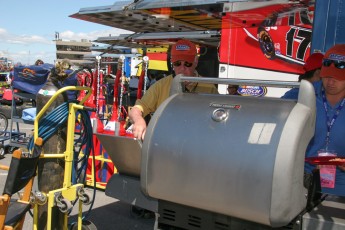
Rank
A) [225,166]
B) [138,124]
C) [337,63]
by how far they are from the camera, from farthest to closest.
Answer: [138,124]
[337,63]
[225,166]

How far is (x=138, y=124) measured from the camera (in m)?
2.12

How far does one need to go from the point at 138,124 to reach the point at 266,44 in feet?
11.7

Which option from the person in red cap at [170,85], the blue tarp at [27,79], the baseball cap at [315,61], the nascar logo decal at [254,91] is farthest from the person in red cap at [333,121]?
the blue tarp at [27,79]

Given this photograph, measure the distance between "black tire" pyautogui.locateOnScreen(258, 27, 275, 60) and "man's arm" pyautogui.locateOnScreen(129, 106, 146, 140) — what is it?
9.82 ft

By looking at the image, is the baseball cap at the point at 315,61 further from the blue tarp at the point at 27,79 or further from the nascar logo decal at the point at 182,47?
the blue tarp at the point at 27,79

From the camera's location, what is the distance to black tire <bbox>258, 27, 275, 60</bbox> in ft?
16.5

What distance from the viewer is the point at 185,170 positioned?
Result: 1.58 metres

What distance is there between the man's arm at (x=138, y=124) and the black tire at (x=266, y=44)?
299 centimetres

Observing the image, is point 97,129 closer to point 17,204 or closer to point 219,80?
point 219,80

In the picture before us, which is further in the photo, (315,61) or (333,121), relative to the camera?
(315,61)

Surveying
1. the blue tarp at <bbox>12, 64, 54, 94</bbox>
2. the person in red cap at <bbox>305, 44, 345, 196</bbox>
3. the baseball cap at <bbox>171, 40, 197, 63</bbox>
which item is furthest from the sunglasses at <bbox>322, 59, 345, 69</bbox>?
the blue tarp at <bbox>12, 64, 54, 94</bbox>

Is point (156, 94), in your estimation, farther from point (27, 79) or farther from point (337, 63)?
point (27, 79)

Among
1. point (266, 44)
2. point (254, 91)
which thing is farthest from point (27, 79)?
point (266, 44)

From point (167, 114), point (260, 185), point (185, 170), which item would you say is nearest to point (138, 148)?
point (167, 114)
